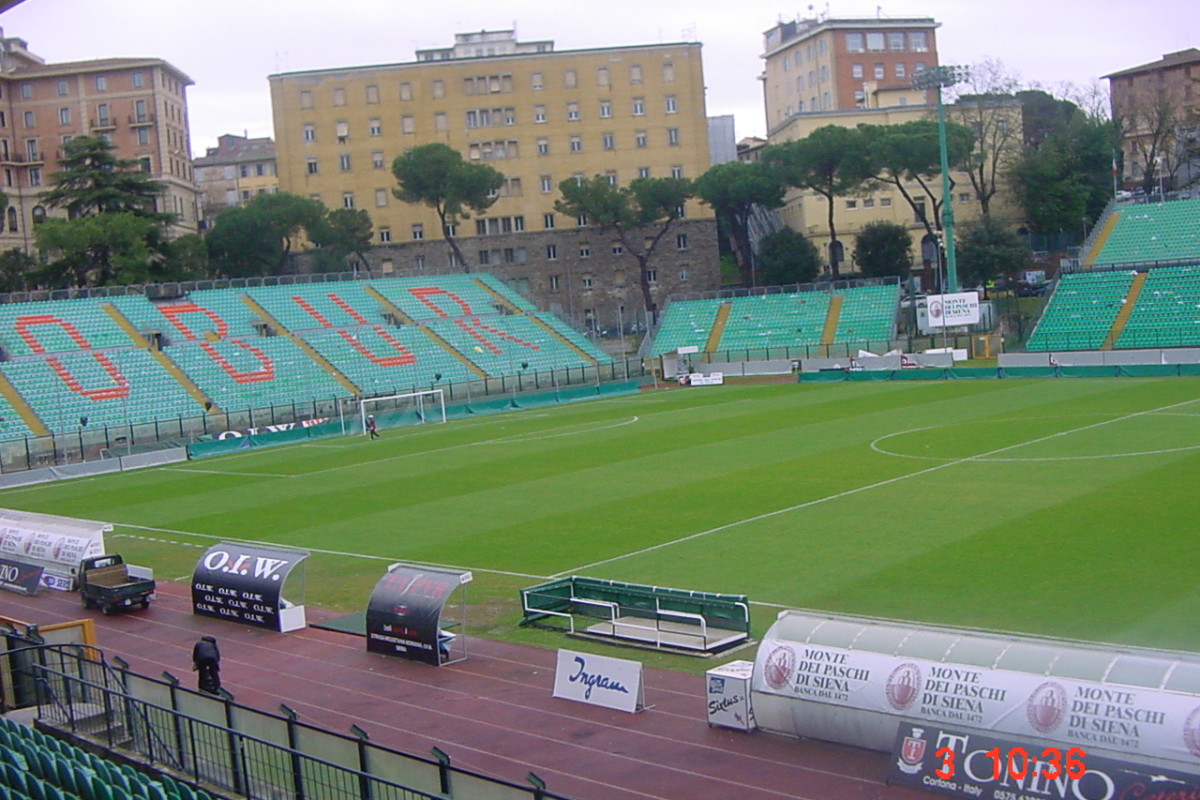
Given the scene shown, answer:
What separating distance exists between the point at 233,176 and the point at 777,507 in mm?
109917

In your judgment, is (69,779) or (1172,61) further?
(1172,61)

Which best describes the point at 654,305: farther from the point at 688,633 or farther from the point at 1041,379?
the point at 688,633

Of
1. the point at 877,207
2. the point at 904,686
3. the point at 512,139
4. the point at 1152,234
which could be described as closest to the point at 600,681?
the point at 904,686

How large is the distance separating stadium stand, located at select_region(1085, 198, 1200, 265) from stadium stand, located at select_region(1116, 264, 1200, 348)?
4469 mm

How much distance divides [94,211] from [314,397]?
112 ft

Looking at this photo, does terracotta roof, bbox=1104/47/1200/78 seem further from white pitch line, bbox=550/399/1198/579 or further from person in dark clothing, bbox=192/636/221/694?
person in dark clothing, bbox=192/636/221/694

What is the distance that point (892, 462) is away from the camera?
121 ft

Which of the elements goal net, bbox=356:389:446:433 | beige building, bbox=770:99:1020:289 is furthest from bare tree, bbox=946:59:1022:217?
goal net, bbox=356:389:446:433

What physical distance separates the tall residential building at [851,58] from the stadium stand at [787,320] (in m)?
34.8

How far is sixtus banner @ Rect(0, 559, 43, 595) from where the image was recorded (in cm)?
2819

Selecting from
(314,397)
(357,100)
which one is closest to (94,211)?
(357,100)

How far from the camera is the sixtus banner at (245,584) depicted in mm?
23000

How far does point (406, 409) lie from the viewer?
63.6 metres

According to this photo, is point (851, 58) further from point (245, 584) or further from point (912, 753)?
point (912, 753)
